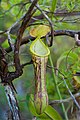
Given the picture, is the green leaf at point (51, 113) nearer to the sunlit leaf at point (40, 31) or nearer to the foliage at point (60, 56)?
the foliage at point (60, 56)

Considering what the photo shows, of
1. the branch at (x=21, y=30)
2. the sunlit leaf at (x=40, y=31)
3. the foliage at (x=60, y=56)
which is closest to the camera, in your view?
the branch at (x=21, y=30)

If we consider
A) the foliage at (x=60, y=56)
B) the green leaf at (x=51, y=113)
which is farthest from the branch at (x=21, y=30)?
the green leaf at (x=51, y=113)

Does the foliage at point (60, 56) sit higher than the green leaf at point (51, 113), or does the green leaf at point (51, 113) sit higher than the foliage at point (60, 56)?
the foliage at point (60, 56)

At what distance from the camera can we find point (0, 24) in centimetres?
120

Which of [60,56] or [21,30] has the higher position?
[21,30]

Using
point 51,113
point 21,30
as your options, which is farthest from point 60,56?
point 21,30

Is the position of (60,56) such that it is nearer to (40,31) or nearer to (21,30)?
(40,31)

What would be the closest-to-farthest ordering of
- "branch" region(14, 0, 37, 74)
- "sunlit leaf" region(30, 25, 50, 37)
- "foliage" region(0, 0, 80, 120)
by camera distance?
"branch" region(14, 0, 37, 74) < "sunlit leaf" region(30, 25, 50, 37) < "foliage" region(0, 0, 80, 120)

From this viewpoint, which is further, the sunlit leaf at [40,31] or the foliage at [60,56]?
the foliage at [60,56]

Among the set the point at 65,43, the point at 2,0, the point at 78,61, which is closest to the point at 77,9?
the point at 78,61

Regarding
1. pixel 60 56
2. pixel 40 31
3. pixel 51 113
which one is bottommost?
pixel 51 113

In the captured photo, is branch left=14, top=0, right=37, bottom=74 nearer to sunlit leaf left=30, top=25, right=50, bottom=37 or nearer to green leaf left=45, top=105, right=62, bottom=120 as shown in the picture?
sunlit leaf left=30, top=25, right=50, bottom=37

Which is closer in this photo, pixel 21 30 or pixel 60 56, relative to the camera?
pixel 21 30

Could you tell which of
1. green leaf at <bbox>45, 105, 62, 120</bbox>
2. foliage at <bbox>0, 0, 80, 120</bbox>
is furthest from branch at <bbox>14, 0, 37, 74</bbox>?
green leaf at <bbox>45, 105, 62, 120</bbox>
